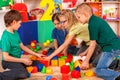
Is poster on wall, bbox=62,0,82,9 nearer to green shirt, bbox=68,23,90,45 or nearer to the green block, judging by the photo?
the green block

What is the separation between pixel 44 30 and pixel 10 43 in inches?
54.8

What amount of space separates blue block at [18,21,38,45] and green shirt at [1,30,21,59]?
103 cm

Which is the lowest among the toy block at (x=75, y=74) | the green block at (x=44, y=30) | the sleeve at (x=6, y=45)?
the toy block at (x=75, y=74)

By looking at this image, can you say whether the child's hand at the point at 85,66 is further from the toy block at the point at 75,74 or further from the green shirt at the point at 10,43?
the green shirt at the point at 10,43

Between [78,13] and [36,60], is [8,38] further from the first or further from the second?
[78,13]

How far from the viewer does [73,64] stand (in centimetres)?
203

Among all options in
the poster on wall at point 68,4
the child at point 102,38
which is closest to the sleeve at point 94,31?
the child at point 102,38

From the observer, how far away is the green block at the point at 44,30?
10.5ft

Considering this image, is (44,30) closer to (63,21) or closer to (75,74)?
(63,21)

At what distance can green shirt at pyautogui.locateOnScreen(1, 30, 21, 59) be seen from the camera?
5.98 feet

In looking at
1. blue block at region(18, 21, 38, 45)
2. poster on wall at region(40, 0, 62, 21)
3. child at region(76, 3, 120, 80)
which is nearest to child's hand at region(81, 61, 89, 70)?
child at region(76, 3, 120, 80)

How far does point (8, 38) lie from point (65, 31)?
0.80 metres

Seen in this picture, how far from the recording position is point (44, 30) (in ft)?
10.6

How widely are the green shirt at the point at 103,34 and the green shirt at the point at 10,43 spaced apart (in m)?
0.59
